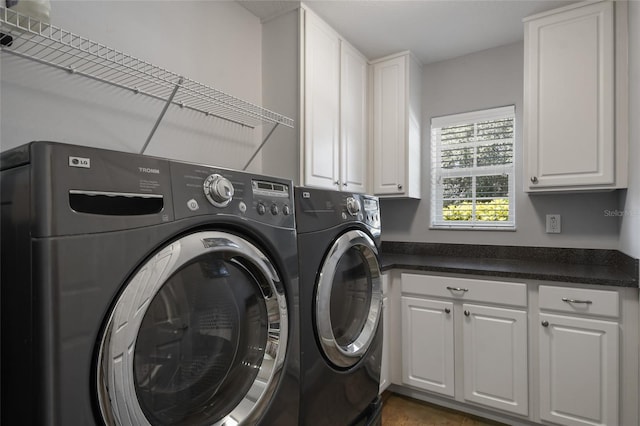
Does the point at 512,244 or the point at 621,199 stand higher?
the point at 621,199

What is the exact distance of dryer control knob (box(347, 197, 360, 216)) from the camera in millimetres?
1469

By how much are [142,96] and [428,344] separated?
2085 millimetres

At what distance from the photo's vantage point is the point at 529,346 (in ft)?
6.29

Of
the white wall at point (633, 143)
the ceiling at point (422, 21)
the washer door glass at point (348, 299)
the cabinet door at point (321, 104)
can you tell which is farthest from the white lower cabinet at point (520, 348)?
the ceiling at point (422, 21)

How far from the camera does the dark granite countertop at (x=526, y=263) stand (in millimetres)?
1828

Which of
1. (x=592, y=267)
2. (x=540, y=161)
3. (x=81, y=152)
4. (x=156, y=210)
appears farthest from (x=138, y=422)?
(x=592, y=267)

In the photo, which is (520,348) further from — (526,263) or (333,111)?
(333,111)

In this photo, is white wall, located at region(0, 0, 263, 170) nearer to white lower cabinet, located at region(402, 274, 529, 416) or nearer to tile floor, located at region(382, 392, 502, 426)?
white lower cabinet, located at region(402, 274, 529, 416)

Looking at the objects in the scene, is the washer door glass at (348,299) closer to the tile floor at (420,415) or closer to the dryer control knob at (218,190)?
the dryer control knob at (218,190)

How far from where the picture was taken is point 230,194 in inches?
34.8

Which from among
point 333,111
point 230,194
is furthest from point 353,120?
point 230,194

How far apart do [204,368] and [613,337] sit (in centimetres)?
191

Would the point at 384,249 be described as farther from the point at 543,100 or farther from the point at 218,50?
the point at 218,50

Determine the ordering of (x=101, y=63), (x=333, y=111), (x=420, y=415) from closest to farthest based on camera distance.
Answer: (x=101, y=63)
(x=420, y=415)
(x=333, y=111)
